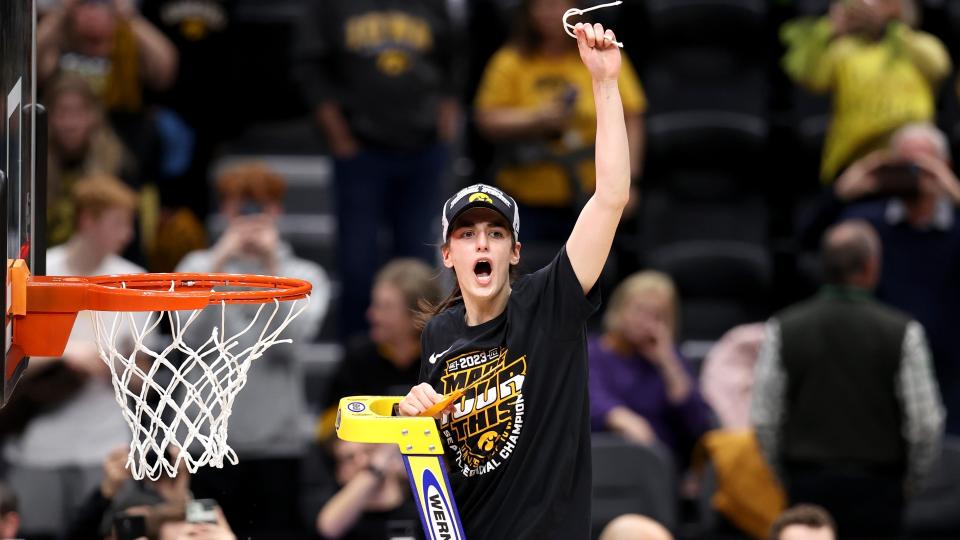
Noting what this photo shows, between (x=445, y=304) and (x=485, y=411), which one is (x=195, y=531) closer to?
(x=445, y=304)

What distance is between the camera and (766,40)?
1120 centimetres

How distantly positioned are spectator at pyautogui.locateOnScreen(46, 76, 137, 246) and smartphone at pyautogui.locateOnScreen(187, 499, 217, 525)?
115 inches

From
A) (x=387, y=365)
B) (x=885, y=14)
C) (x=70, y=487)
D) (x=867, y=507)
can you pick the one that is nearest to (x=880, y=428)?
(x=867, y=507)

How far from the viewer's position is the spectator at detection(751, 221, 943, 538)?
745 cm

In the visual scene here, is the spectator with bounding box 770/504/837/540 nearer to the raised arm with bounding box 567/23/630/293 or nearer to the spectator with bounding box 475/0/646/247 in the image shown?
the raised arm with bounding box 567/23/630/293

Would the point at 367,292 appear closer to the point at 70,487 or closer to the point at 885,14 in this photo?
the point at 70,487

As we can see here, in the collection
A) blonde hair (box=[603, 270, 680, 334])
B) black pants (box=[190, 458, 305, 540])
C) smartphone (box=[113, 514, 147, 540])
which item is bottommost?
black pants (box=[190, 458, 305, 540])

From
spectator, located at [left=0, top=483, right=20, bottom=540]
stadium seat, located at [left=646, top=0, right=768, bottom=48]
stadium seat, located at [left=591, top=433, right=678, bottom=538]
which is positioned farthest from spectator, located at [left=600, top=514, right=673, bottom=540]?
stadium seat, located at [left=646, top=0, right=768, bottom=48]

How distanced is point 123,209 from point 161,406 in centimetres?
301

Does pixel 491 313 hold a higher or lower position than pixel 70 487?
higher

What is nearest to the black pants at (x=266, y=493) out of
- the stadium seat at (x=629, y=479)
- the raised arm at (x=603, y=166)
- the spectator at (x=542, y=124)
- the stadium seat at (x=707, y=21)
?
the stadium seat at (x=629, y=479)

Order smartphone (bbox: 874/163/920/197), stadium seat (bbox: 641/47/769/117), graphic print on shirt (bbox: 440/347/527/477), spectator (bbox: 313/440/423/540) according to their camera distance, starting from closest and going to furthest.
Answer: graphic print on shirt (bbox: 440/347/527/477), spectator (bbox: 313/440/423/540), smartphone (bbox: 874/163/920/197), stadium seat (bbox: 641/47/769/117)

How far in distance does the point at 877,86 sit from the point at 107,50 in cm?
463

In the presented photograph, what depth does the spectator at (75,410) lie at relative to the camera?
7172 mm
